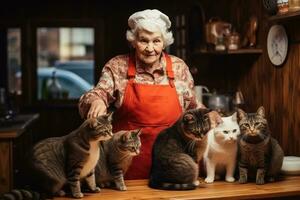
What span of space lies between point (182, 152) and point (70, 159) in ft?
1.46

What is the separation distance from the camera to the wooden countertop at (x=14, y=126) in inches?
149

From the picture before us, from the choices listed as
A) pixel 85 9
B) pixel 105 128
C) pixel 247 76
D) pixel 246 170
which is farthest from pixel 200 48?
pixel 85 9

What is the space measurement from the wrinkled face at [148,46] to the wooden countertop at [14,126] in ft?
6.09

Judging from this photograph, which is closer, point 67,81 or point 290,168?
point 290,168

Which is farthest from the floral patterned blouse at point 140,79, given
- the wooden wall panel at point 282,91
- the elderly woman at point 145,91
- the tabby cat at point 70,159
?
the wooden wall panel at point 282,91

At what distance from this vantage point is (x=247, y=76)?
11.5 feet

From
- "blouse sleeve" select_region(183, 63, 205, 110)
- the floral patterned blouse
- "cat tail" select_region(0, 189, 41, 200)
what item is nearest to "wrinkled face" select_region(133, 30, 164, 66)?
the floral patterned blouse

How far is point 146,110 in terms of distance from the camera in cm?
241

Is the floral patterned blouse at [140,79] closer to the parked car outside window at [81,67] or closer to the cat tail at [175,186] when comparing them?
the cat tail at [175,186]

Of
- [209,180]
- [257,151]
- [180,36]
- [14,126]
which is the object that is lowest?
[14,126]

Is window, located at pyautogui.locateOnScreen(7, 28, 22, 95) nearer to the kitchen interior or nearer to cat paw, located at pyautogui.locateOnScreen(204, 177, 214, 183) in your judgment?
the kitchen interior

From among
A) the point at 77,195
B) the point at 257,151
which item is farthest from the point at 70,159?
the point at 257,151

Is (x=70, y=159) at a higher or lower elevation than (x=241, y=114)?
lower

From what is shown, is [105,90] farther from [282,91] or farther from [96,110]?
[282,91]
